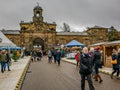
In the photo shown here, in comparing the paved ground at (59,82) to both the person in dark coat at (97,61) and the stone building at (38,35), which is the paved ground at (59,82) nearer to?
the person in dark coat at (97,61)

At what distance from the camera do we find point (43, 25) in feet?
288

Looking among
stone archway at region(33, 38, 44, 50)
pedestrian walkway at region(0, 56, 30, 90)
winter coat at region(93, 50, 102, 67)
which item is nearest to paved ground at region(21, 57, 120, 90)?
pedestrian walkway at region(0, 56, 30, 90)

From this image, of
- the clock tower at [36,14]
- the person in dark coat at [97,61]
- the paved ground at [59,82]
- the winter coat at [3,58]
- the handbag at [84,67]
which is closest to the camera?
the handbag at [84,67]

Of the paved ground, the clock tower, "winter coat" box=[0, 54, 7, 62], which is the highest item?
the clock tower

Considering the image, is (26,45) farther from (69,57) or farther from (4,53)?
(4,53)

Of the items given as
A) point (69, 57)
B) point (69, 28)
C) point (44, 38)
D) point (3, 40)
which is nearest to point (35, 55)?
point (69, 57)

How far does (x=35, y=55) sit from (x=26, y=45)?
4165 cm

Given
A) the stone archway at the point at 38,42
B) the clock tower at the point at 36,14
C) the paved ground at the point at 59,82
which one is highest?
the clock tower at the point at 36,14

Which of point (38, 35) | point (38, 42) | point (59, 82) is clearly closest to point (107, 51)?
point (59, 82)

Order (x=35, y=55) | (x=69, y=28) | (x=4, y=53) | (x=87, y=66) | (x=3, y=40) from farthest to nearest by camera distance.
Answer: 1. (x=69, y=28)
2. (x=35, y=55)
3. (x=3, y=40)
4. (x=4, y=53)
5. (x=87, y=66)

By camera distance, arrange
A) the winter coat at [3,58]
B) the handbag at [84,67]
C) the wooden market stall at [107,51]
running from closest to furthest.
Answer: the handbag at [84,67]
the winter coat at [3,58]
the wooden market stall at [107,51]

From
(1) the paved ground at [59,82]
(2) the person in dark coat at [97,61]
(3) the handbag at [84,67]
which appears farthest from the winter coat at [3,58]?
(3) the handbag at [84,67]

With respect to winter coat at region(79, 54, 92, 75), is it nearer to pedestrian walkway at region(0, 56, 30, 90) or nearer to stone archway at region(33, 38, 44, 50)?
pedestrian walkway at region(0, 56, 30, 90)

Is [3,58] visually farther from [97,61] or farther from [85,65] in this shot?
[85,65]
